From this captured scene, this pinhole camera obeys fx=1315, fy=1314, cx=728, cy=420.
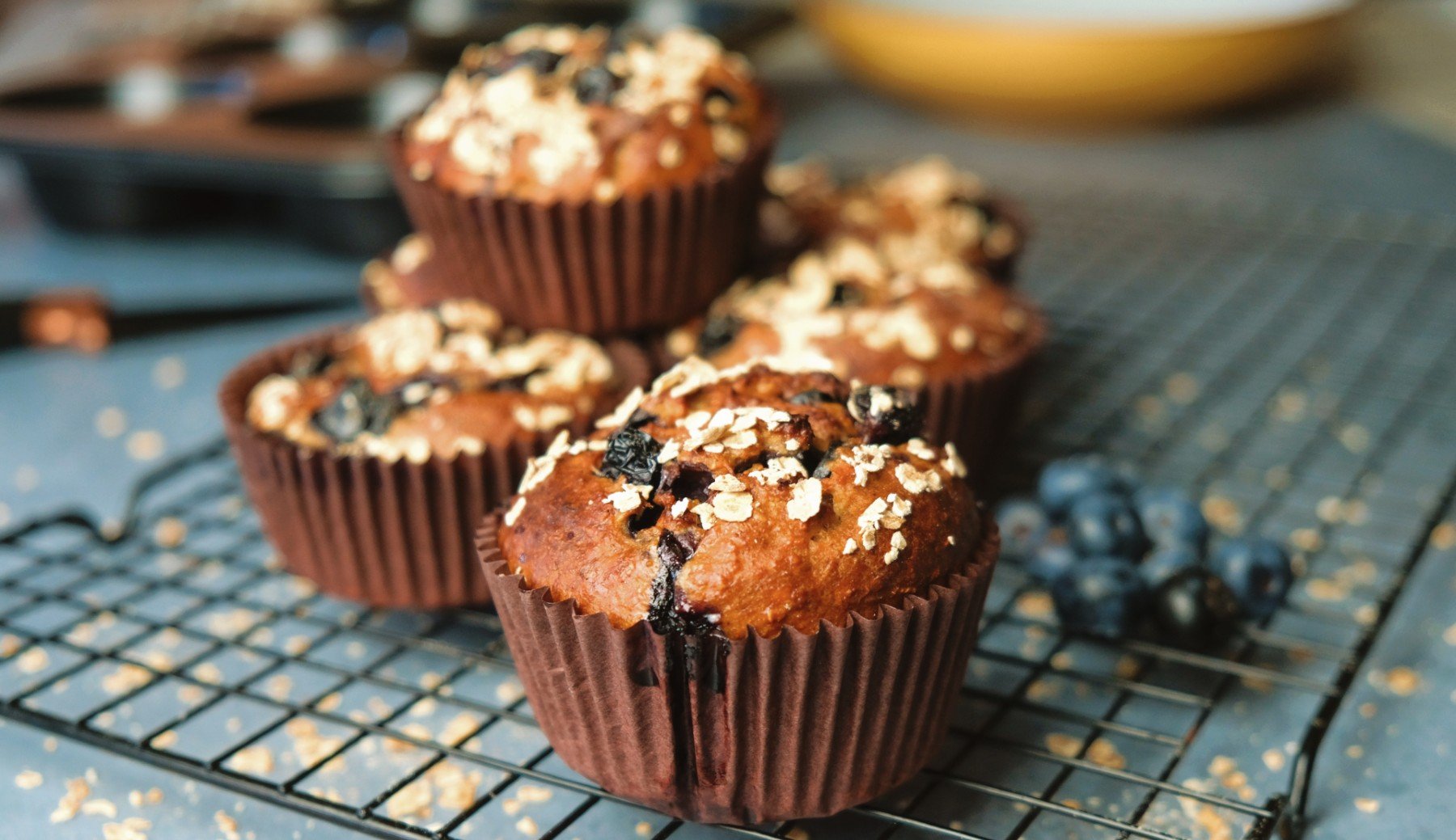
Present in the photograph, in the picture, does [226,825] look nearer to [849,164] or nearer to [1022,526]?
[1022,526]

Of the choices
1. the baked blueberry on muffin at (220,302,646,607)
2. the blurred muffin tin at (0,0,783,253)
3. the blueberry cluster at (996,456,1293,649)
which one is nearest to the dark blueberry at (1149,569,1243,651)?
the blueberry cluster at (996,456,1293,649)

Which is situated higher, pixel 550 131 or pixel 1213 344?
pixel 550 131

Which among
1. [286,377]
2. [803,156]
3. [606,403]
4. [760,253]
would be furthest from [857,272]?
[803,156]

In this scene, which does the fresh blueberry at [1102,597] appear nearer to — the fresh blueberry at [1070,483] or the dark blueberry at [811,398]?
the fresh blueberry at [1070,483]

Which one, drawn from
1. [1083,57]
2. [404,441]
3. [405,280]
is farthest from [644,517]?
[1083,57]

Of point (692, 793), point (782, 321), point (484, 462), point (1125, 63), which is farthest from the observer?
point (1125, 63)

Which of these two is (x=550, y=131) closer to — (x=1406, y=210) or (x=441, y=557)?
(x=441, y=557)

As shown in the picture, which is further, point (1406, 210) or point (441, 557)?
point (1406, 210)
